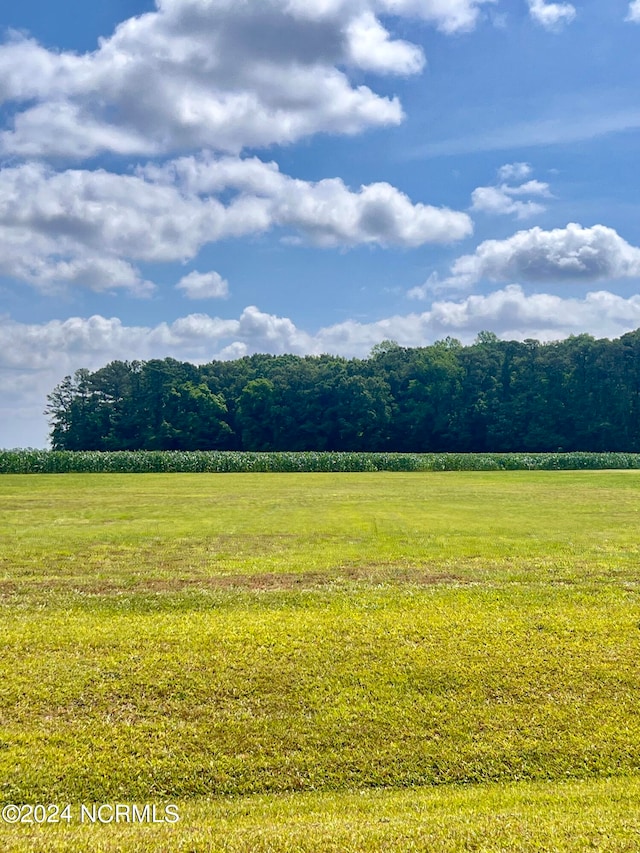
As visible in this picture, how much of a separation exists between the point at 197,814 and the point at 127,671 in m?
2.20

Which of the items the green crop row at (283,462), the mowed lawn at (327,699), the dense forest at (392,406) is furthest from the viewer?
the dense forest at (392,406)

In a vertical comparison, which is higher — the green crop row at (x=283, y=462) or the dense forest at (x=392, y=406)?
the dense forest at (x=392, y=406)

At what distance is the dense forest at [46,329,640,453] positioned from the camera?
249 ft

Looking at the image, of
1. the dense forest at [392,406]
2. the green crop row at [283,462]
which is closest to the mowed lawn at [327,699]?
the green crop row at [283,462]

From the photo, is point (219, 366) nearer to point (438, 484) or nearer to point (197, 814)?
point (438, 484)

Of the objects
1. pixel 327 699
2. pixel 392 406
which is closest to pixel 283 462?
pixel 392 406

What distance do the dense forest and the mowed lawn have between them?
2619 inches

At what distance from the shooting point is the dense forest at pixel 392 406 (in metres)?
75.8

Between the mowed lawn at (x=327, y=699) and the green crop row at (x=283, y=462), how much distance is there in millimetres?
37416

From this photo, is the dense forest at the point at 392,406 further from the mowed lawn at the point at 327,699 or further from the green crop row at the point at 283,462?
the mowed lawn at the point at 327,699

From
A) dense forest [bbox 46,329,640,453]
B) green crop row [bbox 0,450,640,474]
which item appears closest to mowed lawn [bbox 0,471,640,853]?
green crop row [bbox 0,450,640,474]

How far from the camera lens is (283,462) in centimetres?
5078

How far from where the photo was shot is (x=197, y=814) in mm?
5121

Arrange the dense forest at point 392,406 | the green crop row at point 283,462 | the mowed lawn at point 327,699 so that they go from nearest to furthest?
the mowed lawn at point 327,699
the green crop row at point 283,462
the dense forest at point 392,406
